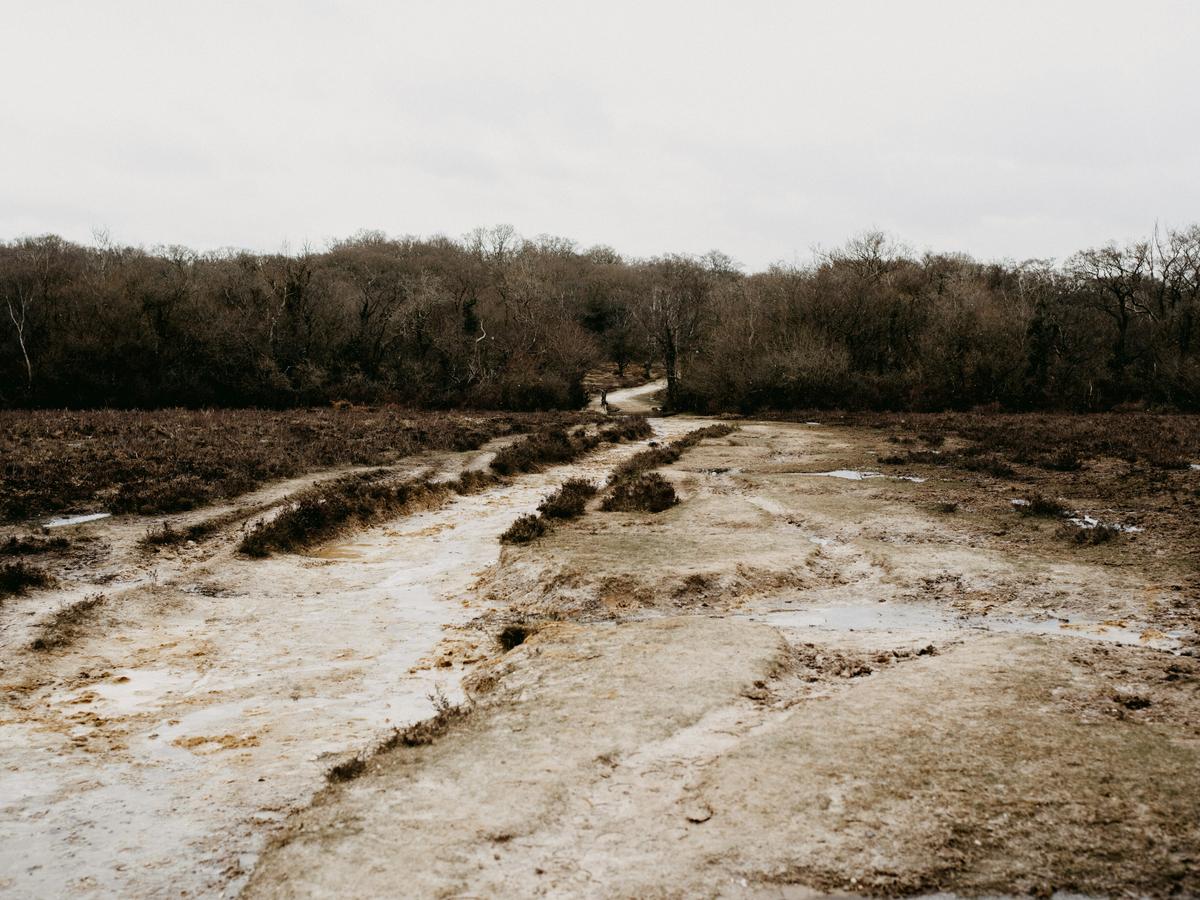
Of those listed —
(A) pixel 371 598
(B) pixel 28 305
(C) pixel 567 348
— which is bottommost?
(A) pixel 371 598

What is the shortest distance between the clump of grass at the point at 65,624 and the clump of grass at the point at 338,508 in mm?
3606

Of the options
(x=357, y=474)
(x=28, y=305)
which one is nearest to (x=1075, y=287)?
(x=357, y=474)

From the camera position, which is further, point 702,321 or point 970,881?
point 702,321

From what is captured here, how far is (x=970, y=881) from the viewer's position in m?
4.83

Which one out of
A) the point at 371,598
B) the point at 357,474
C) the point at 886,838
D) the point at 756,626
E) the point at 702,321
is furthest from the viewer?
the point at 702,321

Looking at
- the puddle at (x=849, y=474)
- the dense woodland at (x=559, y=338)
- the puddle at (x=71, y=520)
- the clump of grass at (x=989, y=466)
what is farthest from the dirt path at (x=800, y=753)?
the dense woodland at (x=559, y=338)

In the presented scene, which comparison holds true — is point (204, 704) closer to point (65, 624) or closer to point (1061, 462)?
point (65, 624)

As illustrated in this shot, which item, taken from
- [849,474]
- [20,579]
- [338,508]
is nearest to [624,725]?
[20,579]

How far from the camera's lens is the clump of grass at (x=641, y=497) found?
18.3m

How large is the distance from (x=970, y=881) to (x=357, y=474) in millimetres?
20225

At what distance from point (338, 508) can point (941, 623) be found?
13262 millimetres

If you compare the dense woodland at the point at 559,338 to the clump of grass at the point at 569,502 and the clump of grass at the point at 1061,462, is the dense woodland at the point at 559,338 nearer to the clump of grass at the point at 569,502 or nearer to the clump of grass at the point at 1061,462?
the clump of grass at the point at 1061,462

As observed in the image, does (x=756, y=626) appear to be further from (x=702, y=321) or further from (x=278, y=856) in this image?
(x=702, y=321)

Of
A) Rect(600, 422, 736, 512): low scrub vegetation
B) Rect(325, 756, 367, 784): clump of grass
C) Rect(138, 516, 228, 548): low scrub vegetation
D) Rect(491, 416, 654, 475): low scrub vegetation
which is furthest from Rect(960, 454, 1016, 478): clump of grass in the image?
Rect(138, 516, 228, 548): low scrub vegetation
